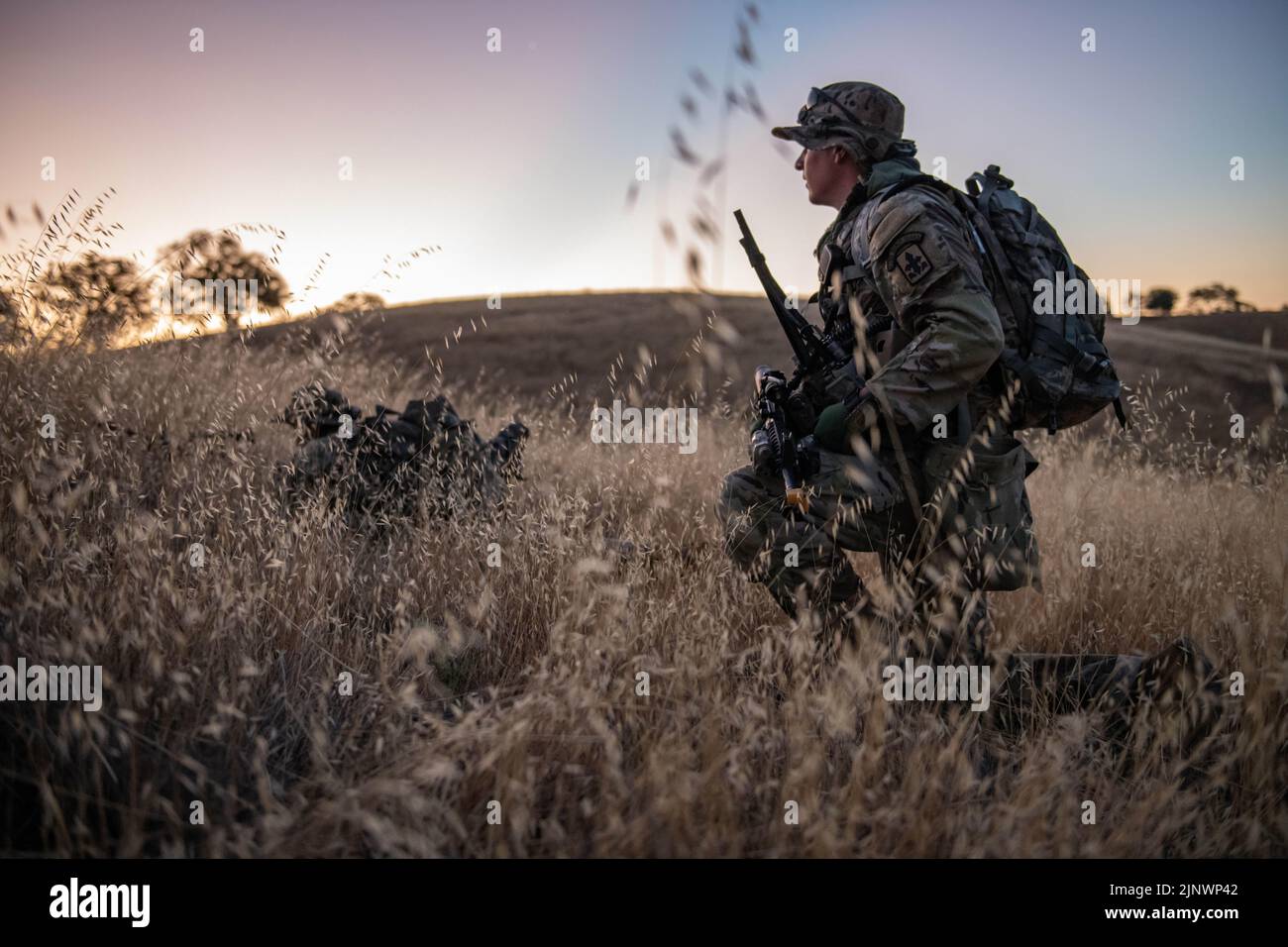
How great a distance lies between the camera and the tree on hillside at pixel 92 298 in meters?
3.74

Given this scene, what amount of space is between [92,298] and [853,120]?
143 inches

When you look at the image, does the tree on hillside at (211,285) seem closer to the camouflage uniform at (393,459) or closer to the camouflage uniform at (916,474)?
the camouflage uniform at (393,459)

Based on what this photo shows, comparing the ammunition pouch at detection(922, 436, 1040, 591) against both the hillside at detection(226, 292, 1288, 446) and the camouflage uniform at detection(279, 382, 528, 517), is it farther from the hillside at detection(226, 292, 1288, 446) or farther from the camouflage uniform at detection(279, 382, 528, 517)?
the hillside at detection(226, 292, 1288, 446)

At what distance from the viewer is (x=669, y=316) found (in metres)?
20.2

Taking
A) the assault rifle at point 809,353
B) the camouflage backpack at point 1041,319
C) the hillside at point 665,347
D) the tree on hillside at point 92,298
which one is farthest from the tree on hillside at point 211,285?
the hillside at point 665,347

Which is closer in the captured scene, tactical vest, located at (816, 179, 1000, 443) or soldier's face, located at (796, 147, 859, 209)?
tactical vest, located at (816, 179, 1000, 443)

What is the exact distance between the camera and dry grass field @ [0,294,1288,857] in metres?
1.95

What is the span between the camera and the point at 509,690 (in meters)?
2.72

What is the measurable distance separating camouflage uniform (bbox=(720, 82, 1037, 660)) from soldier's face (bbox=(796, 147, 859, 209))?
0.16 ft

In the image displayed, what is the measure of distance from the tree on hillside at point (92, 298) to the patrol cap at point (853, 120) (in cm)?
318

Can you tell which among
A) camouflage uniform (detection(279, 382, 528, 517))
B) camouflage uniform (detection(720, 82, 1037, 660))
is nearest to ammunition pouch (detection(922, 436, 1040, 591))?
camouflage uniform (detection(720, 82, 1037, 660))

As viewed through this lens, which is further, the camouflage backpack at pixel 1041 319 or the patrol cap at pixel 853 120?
the patrol cap at pixel 853 120

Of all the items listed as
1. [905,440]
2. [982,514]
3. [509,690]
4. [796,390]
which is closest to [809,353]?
[796,390]

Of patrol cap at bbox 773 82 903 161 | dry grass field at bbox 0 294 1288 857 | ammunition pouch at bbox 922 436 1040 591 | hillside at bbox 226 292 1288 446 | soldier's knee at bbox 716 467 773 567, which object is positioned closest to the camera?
dry grass field at bbox 0 294 1288 857
